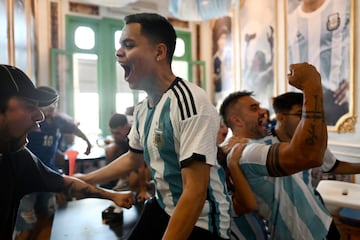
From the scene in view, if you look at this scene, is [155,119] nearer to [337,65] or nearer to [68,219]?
[68,219]

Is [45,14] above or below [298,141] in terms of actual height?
above

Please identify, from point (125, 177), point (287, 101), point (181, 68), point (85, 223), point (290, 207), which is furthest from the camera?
point (181, 68)

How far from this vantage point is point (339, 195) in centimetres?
207

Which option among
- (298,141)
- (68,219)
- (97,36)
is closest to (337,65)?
(298,141)

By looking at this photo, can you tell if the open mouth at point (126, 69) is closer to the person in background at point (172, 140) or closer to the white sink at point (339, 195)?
the person in background at point (172, 140)

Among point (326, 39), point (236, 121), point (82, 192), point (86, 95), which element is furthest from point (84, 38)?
point (82, 192)

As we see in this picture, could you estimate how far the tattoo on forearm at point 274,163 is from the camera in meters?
1.16

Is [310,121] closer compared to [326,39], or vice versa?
[310,121]

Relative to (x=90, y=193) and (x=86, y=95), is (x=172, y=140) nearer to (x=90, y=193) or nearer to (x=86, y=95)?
(x=90, y=193)

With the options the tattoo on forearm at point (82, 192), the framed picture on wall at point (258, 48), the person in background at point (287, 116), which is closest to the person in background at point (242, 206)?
the person in background at point (287, 116)

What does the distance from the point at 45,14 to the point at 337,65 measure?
400 cm

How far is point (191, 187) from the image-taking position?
100 centimetres

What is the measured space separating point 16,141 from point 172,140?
1.62 feet

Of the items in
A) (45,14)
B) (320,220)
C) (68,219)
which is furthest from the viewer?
(45,14)
